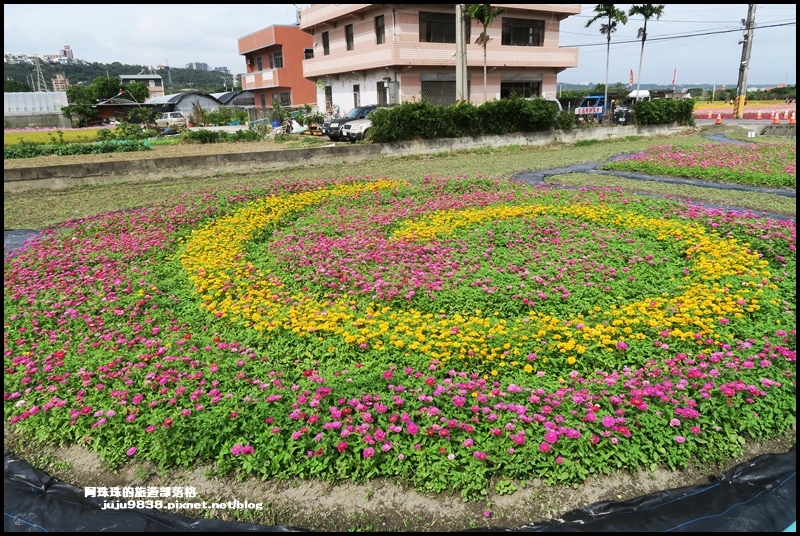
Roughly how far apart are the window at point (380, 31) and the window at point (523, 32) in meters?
7.81

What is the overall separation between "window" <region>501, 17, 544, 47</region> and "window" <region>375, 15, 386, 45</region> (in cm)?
781

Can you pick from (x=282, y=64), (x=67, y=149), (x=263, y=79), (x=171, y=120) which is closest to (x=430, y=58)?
(x=67, y=149)

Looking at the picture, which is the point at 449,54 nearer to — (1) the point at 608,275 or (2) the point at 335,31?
(2) the point at 335,31

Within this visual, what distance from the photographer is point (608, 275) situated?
584cm

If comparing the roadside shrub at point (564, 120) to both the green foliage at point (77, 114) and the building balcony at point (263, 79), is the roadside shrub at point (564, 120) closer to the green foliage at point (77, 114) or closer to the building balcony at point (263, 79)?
the building balcony at point (263, 79)

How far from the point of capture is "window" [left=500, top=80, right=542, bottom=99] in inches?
1225

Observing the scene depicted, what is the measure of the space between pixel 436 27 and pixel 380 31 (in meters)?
3.12

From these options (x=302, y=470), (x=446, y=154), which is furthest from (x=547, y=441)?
(x=446, y=154)

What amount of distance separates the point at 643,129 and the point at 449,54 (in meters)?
10.9

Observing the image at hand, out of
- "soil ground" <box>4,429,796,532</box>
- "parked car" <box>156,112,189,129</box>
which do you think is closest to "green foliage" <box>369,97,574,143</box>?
"soil ground" <box>4,429,796,532</box>

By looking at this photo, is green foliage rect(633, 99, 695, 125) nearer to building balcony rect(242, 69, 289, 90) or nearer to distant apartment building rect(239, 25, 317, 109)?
distant apartment building rect(239, 25, 317, 109)

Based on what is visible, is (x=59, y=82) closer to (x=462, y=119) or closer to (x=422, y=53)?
(x=422, y=53)

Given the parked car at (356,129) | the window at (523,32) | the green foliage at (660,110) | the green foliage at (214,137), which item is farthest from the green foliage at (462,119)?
the window at (523,32)

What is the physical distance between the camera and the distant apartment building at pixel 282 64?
40938 millimetres
